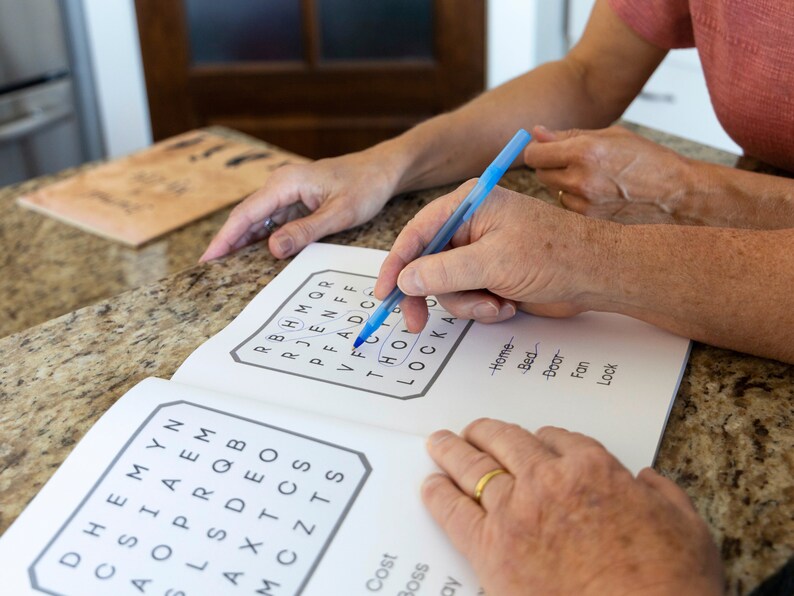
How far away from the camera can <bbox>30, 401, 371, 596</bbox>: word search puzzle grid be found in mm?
498

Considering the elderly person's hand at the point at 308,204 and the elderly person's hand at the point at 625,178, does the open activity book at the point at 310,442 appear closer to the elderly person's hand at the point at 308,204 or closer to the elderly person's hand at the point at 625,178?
the elderly person's hand at the point at 308,204

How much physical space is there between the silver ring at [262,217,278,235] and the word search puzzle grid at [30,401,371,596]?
1.20 feet

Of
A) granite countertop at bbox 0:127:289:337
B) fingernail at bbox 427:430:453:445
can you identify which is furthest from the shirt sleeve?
fingernail at bbox 427:430:453:445

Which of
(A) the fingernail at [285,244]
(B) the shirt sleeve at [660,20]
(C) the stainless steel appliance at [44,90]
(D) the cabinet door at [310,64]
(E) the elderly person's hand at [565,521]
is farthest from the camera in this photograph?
(D) the cabinet door at [310,64]

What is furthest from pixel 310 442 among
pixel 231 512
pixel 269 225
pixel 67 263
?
pixel 67 263

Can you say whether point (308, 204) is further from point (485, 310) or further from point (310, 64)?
point (310, 64)

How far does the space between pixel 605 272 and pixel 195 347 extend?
1.18ft

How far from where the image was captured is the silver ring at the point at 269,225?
0.94m

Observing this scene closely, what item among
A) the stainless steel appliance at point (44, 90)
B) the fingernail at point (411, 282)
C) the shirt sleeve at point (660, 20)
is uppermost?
the shirt sleeve at point (660, 20)

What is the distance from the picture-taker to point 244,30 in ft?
8.98

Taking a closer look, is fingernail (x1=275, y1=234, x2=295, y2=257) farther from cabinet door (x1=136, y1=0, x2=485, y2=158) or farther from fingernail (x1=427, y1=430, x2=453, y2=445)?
cabinet door (x1=136, y1=0, x2=485, y2=158)

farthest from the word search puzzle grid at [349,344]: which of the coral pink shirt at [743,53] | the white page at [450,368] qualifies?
the coral pink shirt at [743,53]

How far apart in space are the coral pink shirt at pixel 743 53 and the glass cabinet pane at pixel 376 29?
1660 millimetres

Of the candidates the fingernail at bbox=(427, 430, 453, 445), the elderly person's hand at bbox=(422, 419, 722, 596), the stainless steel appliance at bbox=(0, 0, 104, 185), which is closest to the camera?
the elderly person's hand at bbox=(422, 419, 722, 596)
